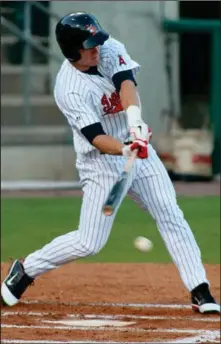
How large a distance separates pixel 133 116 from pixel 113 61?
0.45 meters

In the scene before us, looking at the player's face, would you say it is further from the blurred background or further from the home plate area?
the blurred background

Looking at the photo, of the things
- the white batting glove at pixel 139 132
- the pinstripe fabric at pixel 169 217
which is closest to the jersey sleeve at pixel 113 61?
the white batting glove at pixel 139 132

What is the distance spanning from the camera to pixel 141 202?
19.1 ft

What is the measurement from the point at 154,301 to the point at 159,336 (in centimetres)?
111

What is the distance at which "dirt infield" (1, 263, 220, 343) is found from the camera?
5199mm

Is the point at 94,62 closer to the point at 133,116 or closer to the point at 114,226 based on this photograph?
the point at 133,116

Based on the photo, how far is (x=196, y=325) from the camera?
17.9 ft

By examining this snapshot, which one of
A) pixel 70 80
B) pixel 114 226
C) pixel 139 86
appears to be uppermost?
pixel 70 80

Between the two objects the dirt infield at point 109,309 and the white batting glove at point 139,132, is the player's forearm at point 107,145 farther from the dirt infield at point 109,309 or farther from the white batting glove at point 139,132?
the dirt infield at point 109,309

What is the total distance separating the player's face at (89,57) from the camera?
5.43 metres

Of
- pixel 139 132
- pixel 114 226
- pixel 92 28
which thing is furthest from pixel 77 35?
pixel 114 226

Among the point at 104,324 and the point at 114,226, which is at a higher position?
the point at 104,324

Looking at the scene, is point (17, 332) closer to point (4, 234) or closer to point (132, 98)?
point (132, 98)

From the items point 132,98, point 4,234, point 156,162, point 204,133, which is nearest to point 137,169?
point 156,162
